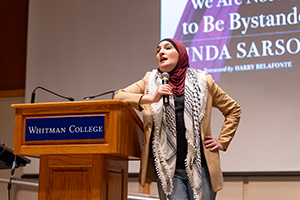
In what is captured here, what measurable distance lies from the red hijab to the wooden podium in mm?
324

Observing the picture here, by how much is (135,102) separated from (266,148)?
2091 mm

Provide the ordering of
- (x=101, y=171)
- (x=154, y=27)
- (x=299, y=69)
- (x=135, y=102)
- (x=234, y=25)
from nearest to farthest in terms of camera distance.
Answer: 1. (x=101, y=171)
2. (x=135, y=102)
3. (x=299, y=69)
4. (x=234, y=25)
5. (x=154, y=27)

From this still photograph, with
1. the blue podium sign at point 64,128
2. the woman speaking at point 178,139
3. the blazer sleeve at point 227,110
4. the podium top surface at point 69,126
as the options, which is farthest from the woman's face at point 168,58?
the blue podium sign at point 64,128

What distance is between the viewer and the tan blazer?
2236 mm

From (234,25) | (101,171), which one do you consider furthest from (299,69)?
(101,171)

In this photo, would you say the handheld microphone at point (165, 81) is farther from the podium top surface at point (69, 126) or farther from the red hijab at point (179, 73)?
the podium top surface at point (69, 126)

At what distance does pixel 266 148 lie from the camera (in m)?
3.96

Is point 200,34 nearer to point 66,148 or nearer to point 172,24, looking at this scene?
point 172,24

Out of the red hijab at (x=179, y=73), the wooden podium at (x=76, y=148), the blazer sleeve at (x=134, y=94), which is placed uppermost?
the red hijab at (x=179, y=73)

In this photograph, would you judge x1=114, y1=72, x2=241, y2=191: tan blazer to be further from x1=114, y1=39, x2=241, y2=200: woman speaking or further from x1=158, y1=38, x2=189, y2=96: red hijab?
x1=158, y1=38, x2=189, y2=96: red hijab

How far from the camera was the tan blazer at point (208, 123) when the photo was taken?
2236mm

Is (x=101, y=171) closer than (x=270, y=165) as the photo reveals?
Yes

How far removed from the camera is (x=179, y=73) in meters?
2.39

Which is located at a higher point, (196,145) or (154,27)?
(154,27)
